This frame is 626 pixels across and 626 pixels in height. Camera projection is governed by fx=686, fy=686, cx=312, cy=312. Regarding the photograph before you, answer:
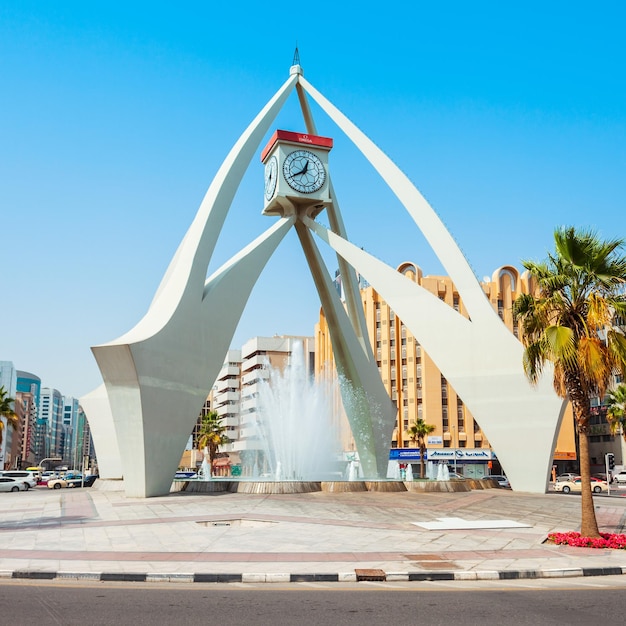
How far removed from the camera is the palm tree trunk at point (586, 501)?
40.5ft

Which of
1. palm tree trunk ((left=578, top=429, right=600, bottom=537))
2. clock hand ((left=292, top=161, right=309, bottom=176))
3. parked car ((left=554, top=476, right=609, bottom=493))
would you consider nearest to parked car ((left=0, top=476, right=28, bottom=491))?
clock hand ((left=292, top=161, right=309, bottom=176))

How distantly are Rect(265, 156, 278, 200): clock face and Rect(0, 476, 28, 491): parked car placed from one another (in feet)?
76.4

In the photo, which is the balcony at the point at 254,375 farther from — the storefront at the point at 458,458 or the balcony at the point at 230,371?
the storefront at the point at 458,458

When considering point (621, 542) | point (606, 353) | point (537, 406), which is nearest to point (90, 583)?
point (621, 542)

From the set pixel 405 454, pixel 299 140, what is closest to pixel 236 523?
pixel 299 140

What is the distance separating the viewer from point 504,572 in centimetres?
924

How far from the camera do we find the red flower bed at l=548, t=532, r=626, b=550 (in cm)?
1180

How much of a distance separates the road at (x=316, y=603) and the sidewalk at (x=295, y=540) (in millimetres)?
609

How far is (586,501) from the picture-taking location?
12578 millimetres

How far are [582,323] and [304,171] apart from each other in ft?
71.0

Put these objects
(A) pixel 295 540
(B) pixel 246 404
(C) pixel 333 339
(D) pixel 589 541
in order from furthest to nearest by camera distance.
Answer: (B) pixel 246 404 < (C) pixel 333 339 < (A) pixel 295 540 < (D) pixel 589 541

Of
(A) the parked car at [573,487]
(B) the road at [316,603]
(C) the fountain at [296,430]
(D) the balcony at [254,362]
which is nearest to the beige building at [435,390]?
(D) the balcony at [254,362]

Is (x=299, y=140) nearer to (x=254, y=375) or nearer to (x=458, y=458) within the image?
(x=458, y=458)

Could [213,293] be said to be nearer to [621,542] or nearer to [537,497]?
[537,497]
